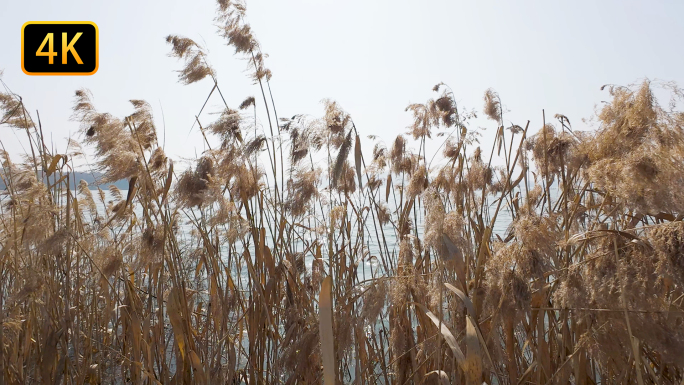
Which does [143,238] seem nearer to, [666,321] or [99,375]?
[99,375]

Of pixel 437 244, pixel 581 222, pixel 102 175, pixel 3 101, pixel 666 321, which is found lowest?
pixel 666 321

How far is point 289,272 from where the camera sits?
2.20 m

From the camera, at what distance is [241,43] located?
2.55m

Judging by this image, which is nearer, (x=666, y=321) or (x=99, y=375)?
(x=666, y=321)

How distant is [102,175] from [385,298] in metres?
1.27

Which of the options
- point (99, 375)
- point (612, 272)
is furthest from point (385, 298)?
point (99, 375)

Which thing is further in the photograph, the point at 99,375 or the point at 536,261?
the point at 99,375

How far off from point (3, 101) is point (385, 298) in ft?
8.41

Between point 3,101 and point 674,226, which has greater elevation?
point 3,101

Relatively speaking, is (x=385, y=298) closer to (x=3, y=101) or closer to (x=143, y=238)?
(x=143, y=238)

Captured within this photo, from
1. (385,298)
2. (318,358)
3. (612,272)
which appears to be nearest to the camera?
(612,272)

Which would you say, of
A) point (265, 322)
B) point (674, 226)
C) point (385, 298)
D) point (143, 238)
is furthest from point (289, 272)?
point (674, 226)

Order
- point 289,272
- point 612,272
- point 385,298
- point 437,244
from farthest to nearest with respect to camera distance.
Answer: point 289,272 < point 385,298 < point 437,244 < point 612,272

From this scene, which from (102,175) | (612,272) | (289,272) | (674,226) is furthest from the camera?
(289,272)
